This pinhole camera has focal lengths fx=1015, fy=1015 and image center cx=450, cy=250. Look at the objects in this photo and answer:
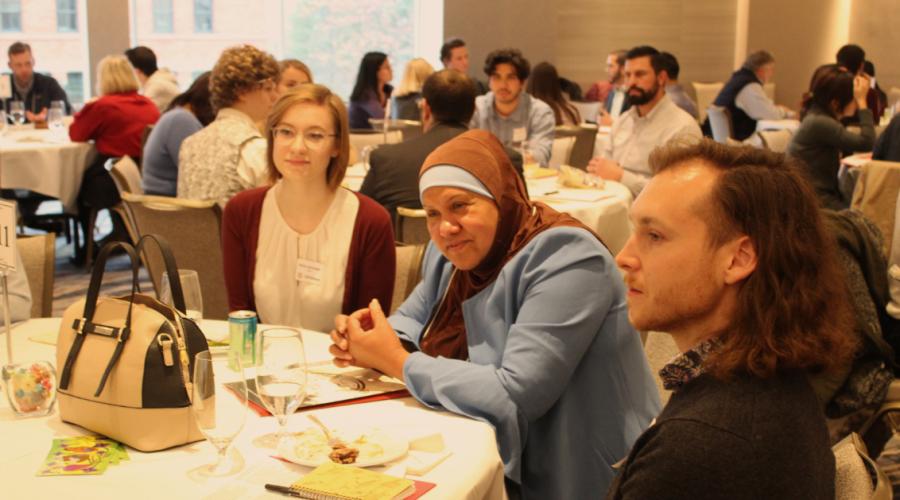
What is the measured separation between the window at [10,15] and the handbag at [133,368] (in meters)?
10.7

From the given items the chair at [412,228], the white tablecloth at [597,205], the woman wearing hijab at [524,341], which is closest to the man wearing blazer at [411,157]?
the white tablecloth at [597,205]

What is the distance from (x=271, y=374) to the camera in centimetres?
181

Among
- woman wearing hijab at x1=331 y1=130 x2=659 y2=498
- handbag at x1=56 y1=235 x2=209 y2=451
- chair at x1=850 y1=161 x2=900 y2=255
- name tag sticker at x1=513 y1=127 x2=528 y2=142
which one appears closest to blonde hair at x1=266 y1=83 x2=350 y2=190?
woman wearing hijab at x1=331 y1=130 x2=659 y2=498

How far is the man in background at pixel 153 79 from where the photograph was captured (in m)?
9.09

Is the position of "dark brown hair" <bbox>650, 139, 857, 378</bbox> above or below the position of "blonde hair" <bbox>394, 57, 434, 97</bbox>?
below

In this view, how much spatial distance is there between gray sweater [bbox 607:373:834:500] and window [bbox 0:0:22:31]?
38.3 feet

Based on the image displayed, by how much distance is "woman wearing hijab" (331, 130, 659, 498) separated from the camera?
2.18 m

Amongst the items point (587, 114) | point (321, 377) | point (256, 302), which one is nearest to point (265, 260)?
point (256, 302)

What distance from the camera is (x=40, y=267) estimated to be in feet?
11.0

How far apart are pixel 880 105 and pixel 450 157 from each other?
352 inches

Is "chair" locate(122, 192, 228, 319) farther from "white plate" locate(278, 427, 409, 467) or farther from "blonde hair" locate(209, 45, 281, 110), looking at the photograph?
"white plate" locate(278, 427, 409, 467)

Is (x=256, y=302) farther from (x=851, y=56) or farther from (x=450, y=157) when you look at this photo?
(x=851, y=56)

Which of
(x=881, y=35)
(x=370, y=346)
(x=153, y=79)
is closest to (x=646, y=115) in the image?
(x=370, y=346)

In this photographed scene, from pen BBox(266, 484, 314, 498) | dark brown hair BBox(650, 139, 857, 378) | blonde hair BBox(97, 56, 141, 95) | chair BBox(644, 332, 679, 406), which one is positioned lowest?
chair BBox(644, 332, 679, 406)
